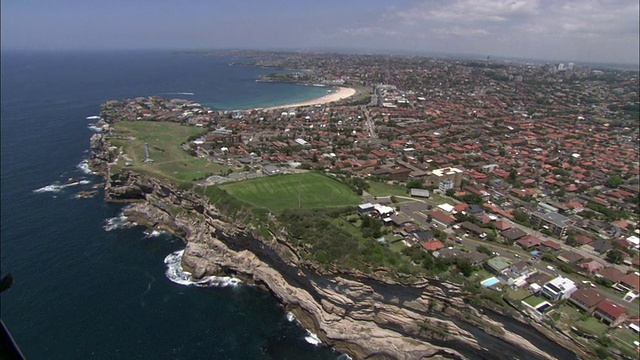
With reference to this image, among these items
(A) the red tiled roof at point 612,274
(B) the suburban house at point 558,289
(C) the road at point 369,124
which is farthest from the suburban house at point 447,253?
(C) the road at point 369,124

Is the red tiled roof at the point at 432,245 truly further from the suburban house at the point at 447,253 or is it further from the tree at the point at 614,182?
the tree at the point at 614,182

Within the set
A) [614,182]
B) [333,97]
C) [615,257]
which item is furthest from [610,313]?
[333,97]

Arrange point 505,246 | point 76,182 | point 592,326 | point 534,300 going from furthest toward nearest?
1. point 76,182
2. point 505,246
3. point 534,300
4. point 592,326

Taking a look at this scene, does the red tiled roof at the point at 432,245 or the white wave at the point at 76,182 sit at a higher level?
the red tiled roof at the point at 432,245

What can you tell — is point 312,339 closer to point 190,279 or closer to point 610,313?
point 190,279

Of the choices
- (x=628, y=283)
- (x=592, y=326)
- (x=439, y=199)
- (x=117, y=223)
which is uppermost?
(x=439, y=199)

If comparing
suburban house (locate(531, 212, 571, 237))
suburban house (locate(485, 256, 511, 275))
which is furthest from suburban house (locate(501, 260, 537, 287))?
suburban house (locate(531, 212, 571, 237))

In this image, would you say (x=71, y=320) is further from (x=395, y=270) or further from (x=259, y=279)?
(x=395, y=270)
